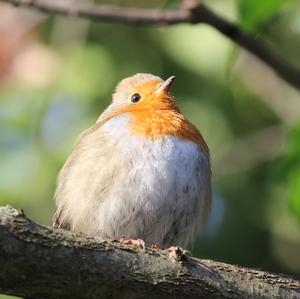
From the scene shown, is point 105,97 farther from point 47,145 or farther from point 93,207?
point 93,207

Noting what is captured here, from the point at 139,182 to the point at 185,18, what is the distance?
1119mm

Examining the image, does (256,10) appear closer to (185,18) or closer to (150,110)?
(185,18)

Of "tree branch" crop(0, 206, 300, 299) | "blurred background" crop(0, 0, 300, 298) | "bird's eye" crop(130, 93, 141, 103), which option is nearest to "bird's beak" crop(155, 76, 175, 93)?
"bird's eye" crop(130, 93, 141, 103)

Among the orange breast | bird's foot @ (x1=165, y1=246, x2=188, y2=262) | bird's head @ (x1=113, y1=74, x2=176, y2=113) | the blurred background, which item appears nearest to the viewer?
bird's foot @ (x1=165, y1=246, x2=188, y2=262)

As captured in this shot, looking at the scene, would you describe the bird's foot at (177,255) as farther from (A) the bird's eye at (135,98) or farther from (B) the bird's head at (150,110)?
(A) the bird's eye at (135,98)

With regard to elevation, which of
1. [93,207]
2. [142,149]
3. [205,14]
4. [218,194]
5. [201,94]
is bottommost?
[93,207]

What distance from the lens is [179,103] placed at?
7652mm

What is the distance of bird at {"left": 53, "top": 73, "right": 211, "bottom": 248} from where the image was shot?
5.29 m

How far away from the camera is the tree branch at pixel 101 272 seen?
336 cm

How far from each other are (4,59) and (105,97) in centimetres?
96

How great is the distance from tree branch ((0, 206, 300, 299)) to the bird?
1.20 m

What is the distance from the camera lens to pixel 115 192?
5277 millimetres

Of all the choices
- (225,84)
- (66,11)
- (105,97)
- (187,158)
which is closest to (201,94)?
(225,84)

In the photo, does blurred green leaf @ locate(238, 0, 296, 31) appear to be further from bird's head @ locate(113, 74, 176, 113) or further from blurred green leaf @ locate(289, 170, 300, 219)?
bird's head @ locate(113, 74, 176, 113)
